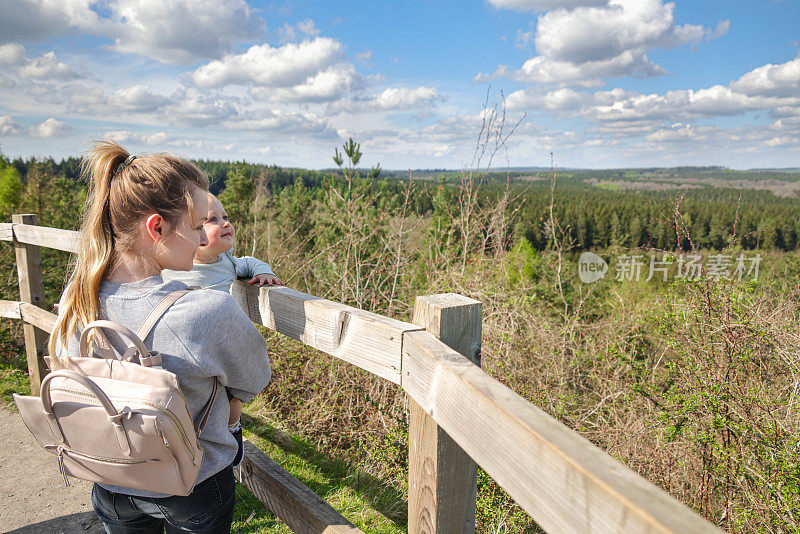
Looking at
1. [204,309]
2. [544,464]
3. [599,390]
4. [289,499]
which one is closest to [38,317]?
[289,499]

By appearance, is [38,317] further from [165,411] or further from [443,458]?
[443,458]

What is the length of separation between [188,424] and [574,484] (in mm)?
937

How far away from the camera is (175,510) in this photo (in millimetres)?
1432

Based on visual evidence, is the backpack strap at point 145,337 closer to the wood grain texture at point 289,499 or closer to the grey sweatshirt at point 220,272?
the grey sweatshirt at point 220,272

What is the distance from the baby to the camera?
1.93m

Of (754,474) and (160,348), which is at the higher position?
(160,348)

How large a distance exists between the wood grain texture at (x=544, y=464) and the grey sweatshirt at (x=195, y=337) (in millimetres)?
518

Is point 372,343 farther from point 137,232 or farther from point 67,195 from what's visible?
point 67,195

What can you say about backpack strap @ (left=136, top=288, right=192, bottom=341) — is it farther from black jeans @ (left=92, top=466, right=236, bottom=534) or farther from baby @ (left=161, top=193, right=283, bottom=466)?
baby @ (left=161, top=193, right=283, bottom=466)

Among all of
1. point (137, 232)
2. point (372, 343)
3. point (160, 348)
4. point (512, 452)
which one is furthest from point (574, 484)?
point (137, 232)

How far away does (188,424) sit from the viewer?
1.24m

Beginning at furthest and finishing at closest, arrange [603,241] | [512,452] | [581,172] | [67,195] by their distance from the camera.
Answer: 1. [581,172]
2. [603,241]
3. [67,195]
4. [512,452]

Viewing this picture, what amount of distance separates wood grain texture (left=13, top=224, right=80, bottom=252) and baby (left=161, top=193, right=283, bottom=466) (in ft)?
4.50

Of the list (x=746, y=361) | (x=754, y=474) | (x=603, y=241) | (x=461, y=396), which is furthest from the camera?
(x=603, y=241)
